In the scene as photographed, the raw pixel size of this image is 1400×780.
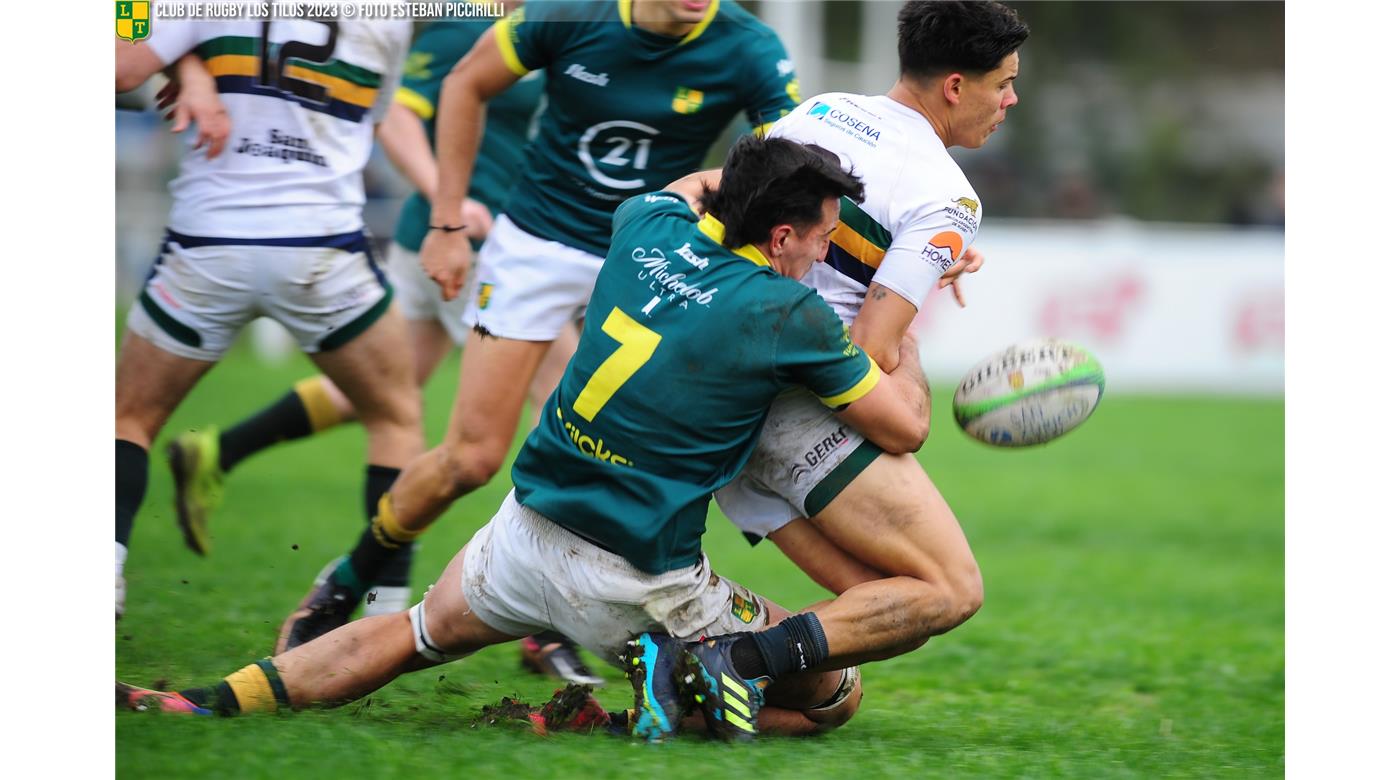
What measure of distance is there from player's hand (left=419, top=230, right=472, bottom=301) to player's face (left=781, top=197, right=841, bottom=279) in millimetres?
1470

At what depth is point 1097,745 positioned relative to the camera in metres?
3.96

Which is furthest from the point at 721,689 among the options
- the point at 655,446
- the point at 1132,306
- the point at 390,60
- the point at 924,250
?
the point at 1132,306

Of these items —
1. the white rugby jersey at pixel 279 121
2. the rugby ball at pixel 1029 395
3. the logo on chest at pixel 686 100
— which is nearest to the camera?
the rugby ball at pixel 1029 395

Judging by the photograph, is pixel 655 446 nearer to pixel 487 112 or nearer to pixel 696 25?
pixel 696 25

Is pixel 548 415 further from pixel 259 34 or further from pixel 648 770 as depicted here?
pixel 259 34

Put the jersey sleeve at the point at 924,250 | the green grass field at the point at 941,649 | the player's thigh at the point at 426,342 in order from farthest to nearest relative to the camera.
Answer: the player's thigh at the point at 426,342
the jersey sleeve at the point at 924,250
the green grass field at the point at 941,649

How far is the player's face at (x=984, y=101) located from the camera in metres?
3.79

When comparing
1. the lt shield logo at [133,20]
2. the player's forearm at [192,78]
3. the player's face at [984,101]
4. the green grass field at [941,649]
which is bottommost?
the green grass field at [941,649]

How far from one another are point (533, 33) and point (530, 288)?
799 mm

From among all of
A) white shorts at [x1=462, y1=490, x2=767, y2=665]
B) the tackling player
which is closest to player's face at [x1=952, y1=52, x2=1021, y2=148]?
the tackling player

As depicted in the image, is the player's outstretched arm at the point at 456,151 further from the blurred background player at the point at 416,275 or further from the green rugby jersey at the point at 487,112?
the green rugby jersey at the point at 487,112

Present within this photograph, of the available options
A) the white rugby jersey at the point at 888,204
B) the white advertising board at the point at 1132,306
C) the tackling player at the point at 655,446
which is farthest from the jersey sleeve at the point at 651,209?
the white advertising board at the point at 1132,306
